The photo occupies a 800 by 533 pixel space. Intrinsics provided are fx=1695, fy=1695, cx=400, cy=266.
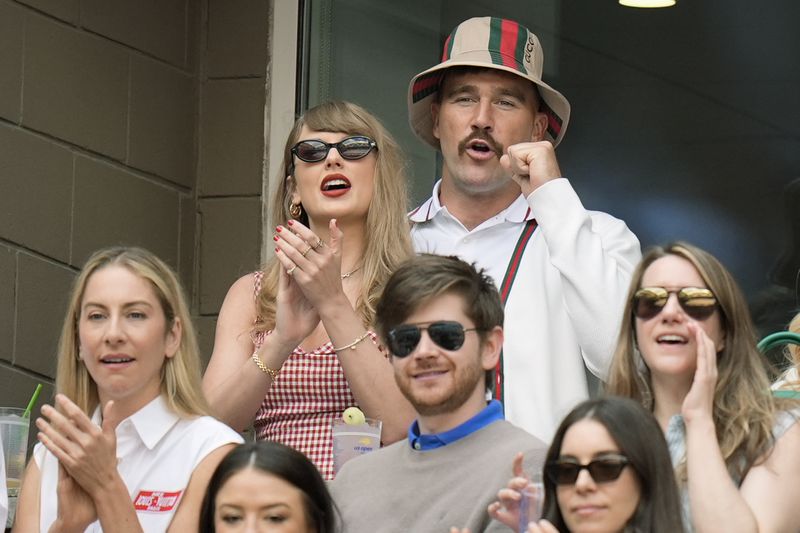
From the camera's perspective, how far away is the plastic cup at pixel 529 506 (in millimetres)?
3834

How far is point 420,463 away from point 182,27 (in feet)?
11.3

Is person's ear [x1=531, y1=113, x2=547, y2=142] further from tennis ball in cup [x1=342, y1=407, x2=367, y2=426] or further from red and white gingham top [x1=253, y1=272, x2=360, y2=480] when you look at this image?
tennis ball in cup [x1=342, y1=407, x2=367, y2=426]

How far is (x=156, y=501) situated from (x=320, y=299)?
74 cm

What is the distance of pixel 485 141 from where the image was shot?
5402 mm

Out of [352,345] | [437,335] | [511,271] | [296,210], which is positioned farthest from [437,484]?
[296,210]

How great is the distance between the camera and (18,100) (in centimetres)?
646

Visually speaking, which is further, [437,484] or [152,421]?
[152,421]

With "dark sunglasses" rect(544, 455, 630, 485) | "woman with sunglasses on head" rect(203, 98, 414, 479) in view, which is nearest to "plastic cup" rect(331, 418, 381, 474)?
"woman with sunglasses on head" rect(203, 98, 414, 479)

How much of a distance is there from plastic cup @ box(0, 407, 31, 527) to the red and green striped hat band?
1.68 m

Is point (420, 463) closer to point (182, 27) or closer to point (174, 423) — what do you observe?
point (174, 423)

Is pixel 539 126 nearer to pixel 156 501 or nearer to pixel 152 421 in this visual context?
pixel 152 421

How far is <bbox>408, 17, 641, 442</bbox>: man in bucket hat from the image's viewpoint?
486cm


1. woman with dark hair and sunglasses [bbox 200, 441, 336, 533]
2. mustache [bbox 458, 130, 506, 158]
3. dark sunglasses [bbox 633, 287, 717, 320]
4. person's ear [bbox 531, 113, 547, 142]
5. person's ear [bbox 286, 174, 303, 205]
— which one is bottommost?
woman with dark hair and sunglasses [bbox 200, 441, 336, 533]

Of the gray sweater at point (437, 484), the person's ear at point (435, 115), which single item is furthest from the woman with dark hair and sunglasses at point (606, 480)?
the person's ear at point (435, 115)
